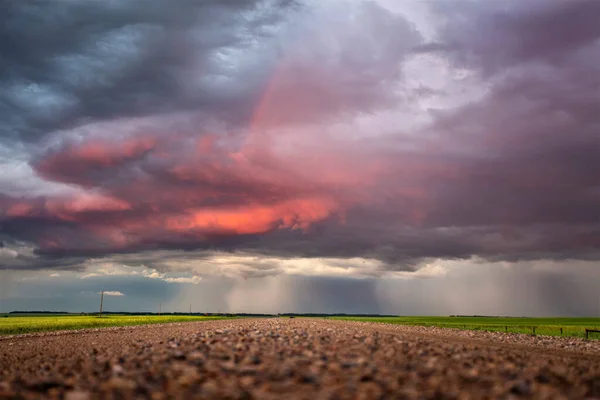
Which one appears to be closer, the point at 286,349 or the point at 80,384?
the point at 80,384

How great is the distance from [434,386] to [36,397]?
Result: 1117cm

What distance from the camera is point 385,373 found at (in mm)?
13961

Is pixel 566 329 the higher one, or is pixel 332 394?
pixel 332 394

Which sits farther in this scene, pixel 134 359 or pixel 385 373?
pixel 134 359

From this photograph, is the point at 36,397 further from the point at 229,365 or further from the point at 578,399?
the point at 578,399

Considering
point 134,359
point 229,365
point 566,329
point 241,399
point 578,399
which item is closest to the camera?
point 241,399

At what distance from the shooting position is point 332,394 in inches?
454

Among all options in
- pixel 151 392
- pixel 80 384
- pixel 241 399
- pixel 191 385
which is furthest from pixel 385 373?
pixel 80 384

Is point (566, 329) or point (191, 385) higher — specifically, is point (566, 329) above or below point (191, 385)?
below

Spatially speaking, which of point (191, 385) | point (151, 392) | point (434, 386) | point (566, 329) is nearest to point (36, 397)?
point (151, 392)

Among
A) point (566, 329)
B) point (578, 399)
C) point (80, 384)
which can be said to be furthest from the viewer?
point (566, 329)

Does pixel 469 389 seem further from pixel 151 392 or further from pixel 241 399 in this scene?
pixel 151 392

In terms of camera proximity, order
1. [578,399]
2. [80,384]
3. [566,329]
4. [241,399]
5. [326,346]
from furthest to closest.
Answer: [566,329] → [326,346] → [80,384] → [578,399] → [241,399]

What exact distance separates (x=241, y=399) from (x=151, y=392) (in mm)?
2586
